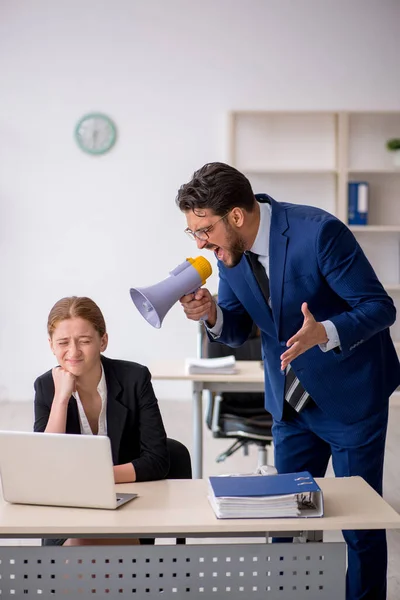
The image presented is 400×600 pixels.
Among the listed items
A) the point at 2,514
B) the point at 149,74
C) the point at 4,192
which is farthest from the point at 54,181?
the point at 2,514

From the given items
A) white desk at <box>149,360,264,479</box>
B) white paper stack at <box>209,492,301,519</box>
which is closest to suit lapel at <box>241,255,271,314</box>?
white paper stack at <box>209,492,301,519</box>

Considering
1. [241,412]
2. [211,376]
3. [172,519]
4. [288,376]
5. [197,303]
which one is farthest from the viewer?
[241,412]

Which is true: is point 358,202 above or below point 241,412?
above

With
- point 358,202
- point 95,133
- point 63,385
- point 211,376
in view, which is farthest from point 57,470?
point 95,133

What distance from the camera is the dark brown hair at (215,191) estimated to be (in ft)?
6.98

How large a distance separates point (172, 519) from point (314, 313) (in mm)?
769

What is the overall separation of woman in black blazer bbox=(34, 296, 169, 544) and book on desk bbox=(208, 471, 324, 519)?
463 mm

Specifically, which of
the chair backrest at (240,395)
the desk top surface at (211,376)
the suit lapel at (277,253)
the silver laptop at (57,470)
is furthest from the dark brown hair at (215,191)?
the chair backrest at (240,395)

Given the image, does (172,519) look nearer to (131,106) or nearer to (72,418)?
(72,418)

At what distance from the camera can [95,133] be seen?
254 inches

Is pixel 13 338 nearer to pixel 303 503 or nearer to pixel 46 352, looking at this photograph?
pixel 46 352

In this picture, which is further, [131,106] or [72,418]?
[131,106]

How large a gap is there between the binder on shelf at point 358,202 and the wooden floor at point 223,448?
1.50 meters

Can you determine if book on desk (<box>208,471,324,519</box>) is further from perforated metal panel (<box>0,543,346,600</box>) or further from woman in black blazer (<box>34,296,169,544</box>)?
woman in black blazer (<box>34,296,169,544</box>)
